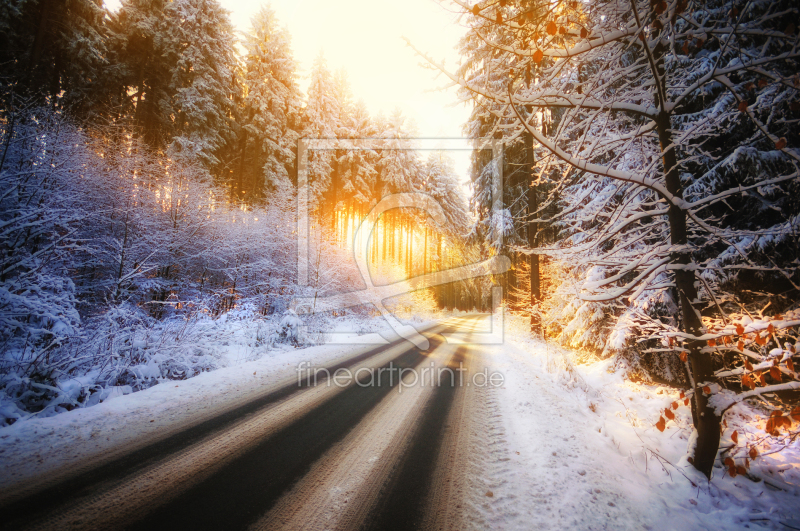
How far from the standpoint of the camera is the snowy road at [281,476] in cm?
224

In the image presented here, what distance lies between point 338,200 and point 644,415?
23.2m

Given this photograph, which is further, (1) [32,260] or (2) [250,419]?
(1) [32,260]

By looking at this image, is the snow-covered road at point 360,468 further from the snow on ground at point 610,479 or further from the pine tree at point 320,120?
the pine tree at point 320,120

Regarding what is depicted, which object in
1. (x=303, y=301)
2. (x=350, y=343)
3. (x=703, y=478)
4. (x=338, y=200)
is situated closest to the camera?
(x=703, y=478)

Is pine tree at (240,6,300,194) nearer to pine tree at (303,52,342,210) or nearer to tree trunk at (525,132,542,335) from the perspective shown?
pine tree at (303,52,342,210)

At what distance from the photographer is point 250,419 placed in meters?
4.08

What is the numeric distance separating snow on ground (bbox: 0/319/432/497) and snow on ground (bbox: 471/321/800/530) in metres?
4.20

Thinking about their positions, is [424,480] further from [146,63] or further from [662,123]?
[146,63]

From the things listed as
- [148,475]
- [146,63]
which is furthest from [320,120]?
[148,475]

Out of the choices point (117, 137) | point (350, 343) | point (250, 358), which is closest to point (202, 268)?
point (117, 137)

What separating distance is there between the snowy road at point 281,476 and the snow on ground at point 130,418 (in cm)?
31

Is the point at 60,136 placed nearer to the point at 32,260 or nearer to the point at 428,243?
the point at 32,260

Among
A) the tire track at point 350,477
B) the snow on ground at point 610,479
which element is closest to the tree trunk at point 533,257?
the snow on ground at point 610,479

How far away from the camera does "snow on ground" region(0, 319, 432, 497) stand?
284 centimetres
